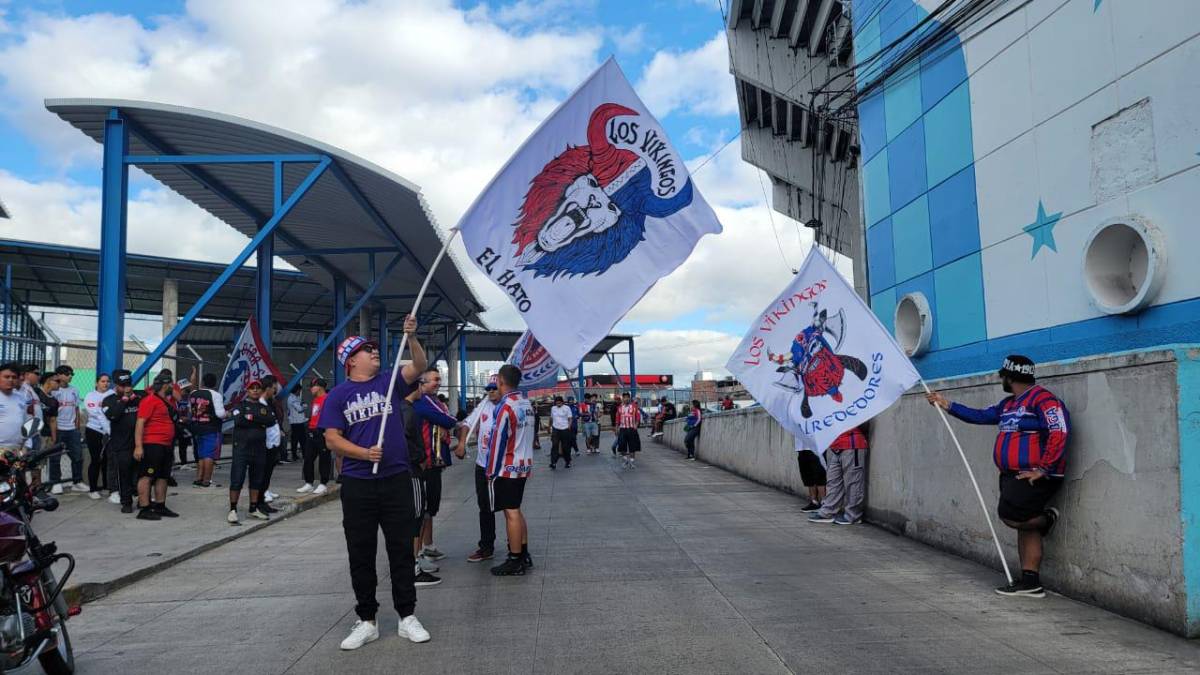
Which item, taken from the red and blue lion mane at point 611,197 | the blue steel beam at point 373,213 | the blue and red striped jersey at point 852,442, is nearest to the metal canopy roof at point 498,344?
the blue steel beam at point 373,213

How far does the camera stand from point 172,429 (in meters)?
9.34

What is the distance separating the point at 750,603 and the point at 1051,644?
177 cm

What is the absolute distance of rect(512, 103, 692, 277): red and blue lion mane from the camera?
5.73 m

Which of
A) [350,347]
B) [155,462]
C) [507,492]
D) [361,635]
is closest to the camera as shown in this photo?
[361,635]

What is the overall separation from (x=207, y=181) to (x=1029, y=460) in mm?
14482

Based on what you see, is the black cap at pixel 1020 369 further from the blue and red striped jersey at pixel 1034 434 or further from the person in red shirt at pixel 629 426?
the person in red shirt at pixel 629 426

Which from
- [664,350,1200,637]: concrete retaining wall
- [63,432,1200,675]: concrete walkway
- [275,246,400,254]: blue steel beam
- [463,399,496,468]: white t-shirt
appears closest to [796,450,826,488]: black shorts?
[63,432,1200,675]: concrete walkway

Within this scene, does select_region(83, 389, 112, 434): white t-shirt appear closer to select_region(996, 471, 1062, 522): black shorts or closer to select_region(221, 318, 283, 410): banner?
select_region(221, 318, 283, 410): banner

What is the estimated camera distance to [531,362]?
9.91m

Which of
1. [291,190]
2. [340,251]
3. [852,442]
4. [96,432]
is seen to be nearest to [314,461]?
[96,432]

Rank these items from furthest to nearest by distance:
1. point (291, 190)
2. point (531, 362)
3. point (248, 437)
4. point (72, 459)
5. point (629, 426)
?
point (629, 426) → point (291, 190) → point (72, 459) → point (531, 362) → point (248, 437)

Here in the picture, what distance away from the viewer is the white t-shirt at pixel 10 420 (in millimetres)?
6832

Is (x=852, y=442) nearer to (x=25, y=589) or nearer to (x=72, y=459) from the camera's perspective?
(x=25, y=589)

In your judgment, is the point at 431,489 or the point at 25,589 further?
the point at 431,489
